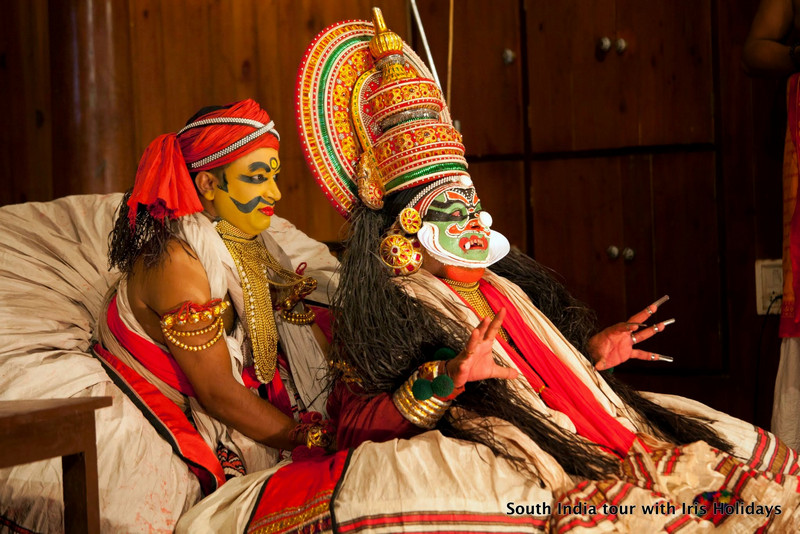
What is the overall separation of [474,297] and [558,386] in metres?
0.33

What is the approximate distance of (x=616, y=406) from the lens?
235 centimetres

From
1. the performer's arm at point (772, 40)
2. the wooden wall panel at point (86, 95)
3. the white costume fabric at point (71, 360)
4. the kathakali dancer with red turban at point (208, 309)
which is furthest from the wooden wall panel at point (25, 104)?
the performer's arm at point (772, 40)

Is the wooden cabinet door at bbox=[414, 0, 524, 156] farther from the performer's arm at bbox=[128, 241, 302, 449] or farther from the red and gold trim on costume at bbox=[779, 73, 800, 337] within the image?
the performer's arm at bbox=[128, 241, 302, 449]

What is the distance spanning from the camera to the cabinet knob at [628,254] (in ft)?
12.3

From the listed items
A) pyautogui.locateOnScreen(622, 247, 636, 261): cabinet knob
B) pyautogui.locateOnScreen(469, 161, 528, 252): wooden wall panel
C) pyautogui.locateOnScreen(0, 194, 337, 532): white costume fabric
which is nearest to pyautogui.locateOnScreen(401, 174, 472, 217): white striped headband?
pyautogui.locateOnScreen(0, 194, 337, 532): white costume fabric

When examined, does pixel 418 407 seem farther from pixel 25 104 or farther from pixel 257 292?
pixel 25 104

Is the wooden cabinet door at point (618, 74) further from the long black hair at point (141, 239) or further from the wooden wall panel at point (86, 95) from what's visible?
the long black hair at point (141, 239)

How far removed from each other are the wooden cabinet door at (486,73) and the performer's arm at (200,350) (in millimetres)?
2069

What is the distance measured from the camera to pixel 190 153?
245 cm

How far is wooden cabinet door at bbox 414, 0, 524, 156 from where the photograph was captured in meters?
4.03

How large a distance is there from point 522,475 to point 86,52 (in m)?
2.43

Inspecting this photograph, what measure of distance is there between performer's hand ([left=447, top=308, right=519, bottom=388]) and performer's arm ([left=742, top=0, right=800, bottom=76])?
5.34 ft

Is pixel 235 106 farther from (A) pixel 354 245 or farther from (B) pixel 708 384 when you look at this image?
(B) pixel 708 384

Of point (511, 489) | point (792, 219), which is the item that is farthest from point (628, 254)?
point (511, 489)
